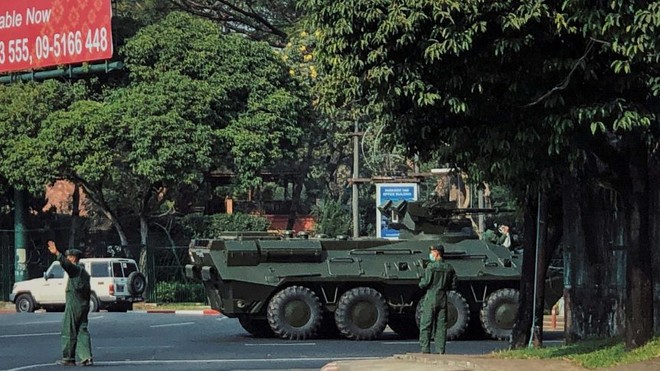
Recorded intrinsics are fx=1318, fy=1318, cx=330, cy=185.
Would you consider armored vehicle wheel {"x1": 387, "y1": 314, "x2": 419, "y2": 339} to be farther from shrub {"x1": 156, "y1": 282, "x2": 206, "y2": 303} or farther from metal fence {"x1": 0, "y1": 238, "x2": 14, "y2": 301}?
metal fence {"x1": 0, "y1": 238, "x2": 14, "y2": 301}

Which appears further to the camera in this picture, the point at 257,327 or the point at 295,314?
the point at 257,327

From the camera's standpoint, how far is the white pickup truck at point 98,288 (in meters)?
35.2

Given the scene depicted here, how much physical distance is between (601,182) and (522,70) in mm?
2126

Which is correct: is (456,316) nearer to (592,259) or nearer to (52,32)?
(592,259)

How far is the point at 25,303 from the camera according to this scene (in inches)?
1425

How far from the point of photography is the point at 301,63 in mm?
40688

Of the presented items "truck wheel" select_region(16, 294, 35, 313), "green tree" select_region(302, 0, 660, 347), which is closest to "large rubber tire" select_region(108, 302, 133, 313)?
"truck wheel" select_region(16, 294, 35, 313)

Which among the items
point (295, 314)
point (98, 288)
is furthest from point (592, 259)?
point (98, 288)

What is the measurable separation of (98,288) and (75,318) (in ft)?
58.9

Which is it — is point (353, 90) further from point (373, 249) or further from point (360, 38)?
point (373, 249)

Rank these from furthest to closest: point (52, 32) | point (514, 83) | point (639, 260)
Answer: point (52, 32) < point (639, 260) < point (514, 83)

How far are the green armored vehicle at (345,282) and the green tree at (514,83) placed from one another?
354 inches

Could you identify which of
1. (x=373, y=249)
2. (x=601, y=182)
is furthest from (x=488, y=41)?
(x=373, y=249)

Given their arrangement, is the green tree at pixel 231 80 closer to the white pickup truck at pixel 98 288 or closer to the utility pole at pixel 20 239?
the white pickup truck at pixel 98 288
